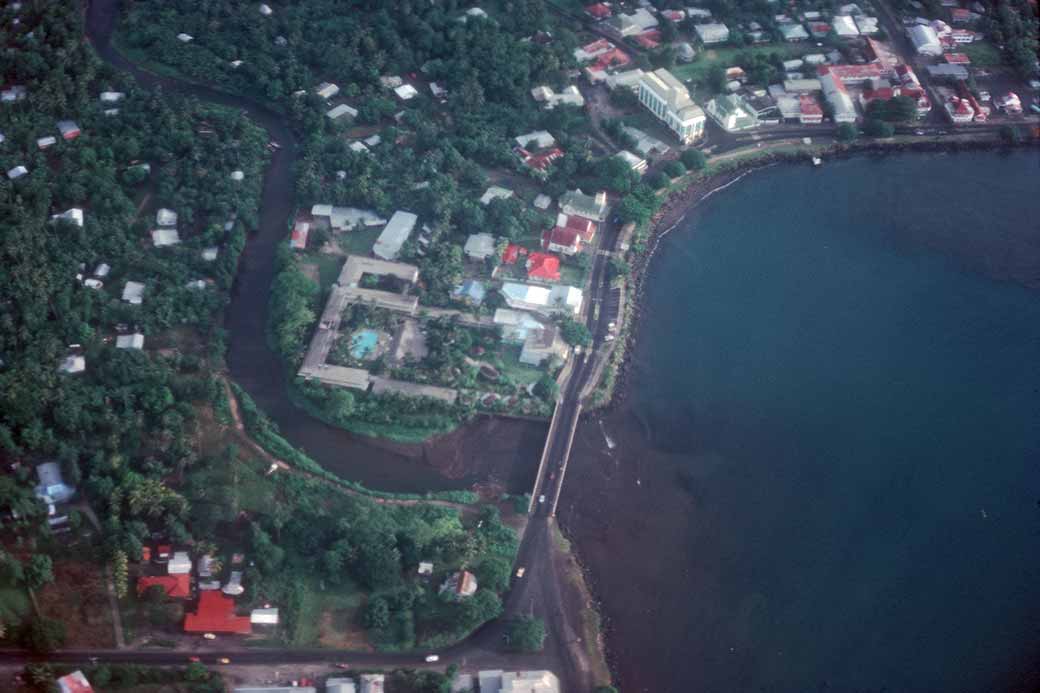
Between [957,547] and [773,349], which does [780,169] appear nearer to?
[773,349]

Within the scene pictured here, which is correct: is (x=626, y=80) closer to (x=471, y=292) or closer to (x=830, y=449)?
(x=471, y=292)

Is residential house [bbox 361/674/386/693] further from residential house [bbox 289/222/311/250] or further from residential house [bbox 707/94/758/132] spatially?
residential house [bbox 707/94/758/132]

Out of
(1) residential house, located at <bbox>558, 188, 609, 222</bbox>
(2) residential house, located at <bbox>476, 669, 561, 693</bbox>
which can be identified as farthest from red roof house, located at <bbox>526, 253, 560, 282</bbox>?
(2) residential house, located at <bbox>476, 669, 561, 693</bbox>

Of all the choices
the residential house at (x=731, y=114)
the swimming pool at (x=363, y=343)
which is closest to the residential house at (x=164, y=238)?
the swimming pool at (x=363, y=343)

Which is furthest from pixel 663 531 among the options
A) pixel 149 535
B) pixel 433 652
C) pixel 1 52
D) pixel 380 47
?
pixel 1 52

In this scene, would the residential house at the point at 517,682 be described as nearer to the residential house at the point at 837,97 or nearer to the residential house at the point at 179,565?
the residential house at the point at 179,565

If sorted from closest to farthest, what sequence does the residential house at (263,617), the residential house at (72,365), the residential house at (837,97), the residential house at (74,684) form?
the residential house at (74,684) < the residential house at (263,617) < the residential house at (72,365) < the residential house at (837,97)
